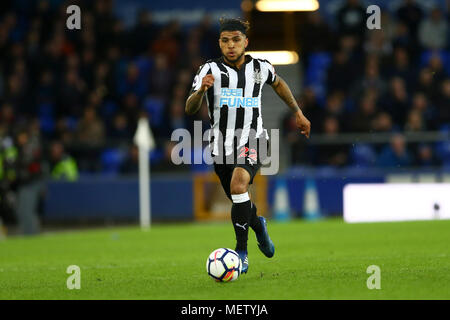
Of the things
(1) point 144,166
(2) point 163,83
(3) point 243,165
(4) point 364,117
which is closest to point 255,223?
(3) point 243,165

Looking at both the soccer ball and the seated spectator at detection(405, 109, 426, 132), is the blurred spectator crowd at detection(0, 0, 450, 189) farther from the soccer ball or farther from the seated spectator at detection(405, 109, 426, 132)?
the soccer ball

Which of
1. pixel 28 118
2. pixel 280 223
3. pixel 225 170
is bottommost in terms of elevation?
pixel 280 223

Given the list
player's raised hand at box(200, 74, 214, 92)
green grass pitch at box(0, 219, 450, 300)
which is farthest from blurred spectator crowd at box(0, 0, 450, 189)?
player's raised hand at box(200, 74, 214, 92)

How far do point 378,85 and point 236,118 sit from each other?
11379 millimetres

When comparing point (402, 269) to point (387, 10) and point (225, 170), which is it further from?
point (387, 10)

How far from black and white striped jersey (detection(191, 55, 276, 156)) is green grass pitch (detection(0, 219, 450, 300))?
3.89 ft

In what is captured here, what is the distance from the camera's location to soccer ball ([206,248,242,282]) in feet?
22.9

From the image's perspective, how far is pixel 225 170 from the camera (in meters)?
7.60

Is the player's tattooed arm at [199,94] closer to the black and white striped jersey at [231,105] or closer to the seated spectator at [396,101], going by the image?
the black and white striped jersey at [231,105]

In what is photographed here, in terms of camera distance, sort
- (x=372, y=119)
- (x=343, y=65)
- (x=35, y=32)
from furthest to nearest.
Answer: (x=35, y=32) < (x=343, y=65) < (x=372, y=119)

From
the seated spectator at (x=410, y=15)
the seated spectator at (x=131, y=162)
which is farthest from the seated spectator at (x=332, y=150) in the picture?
the seated spectator at (x=131, y=162)

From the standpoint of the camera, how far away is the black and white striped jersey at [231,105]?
24.7ft

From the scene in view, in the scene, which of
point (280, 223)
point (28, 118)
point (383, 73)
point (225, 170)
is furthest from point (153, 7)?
point (225, 170)
